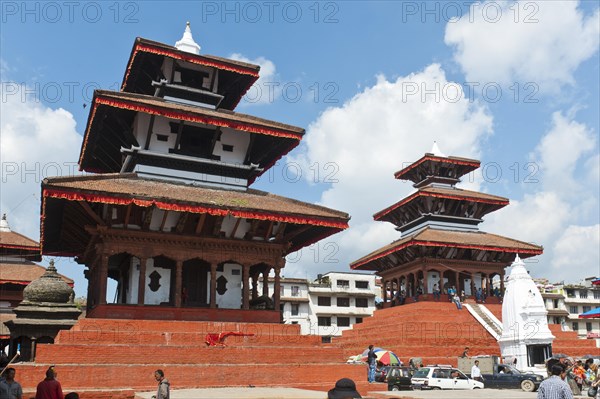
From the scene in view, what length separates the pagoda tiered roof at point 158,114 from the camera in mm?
19719

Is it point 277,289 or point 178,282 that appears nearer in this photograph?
point 178,282

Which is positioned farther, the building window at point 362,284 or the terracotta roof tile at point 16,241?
the building window at point 362,284

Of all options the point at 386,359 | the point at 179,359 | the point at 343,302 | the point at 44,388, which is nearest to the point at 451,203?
the point at 386,359

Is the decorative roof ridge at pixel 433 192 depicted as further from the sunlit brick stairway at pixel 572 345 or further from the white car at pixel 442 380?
the white car at pixel 442 380

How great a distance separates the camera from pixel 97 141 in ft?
73.5

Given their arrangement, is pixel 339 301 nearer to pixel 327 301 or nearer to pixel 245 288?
pixel 327 301

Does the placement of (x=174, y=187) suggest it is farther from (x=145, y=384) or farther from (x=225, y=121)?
(x=145, y=384)

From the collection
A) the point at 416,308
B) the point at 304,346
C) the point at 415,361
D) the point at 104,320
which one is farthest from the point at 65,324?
the point at 416,308

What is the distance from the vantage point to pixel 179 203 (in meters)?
17.8

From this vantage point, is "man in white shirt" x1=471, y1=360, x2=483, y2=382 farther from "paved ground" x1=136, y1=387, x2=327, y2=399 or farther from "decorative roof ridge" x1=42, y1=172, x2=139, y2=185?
"decorative roof ridge" x1=42, y1=172, x2=139, y2=185

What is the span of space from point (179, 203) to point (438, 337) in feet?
62.3

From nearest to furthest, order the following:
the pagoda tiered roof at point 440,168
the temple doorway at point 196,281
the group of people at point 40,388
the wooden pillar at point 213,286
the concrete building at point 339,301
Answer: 1. the group of people at point 40,388
2. the wooden pillar at point 213,286
3. the temple doorway at point 196,281
4. the pagoda tiered roof at point 440,168
5. the concrete building at point 339,301

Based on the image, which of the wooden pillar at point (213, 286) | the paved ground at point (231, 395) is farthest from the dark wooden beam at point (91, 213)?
the paved ground at point (231, 395)

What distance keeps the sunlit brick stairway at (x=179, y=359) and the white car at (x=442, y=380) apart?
15.6 ft
